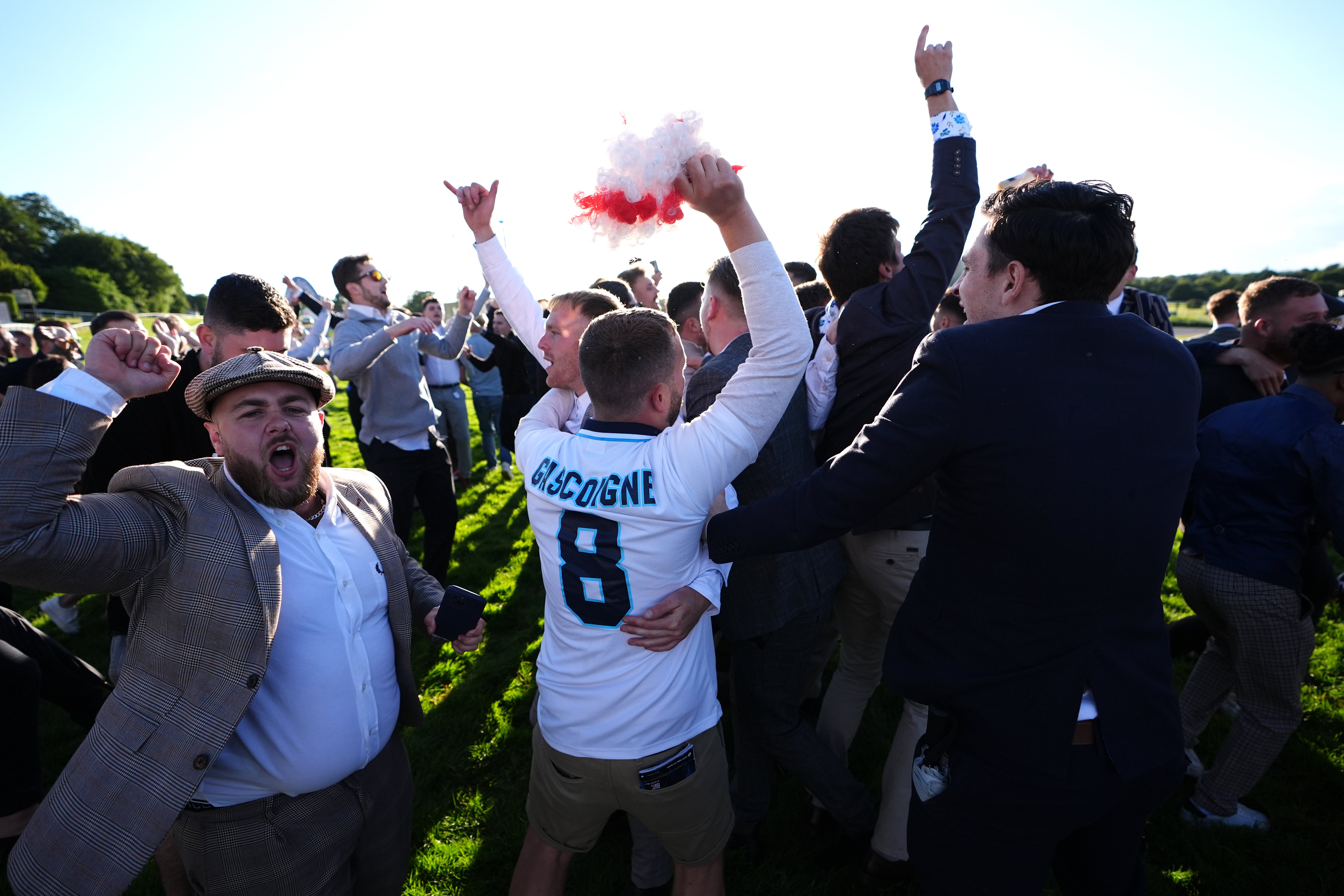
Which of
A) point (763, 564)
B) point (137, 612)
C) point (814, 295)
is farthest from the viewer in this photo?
point (814, 295)

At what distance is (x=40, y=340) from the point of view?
8.02 metres

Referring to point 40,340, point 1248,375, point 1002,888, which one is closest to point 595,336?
point 1002,888

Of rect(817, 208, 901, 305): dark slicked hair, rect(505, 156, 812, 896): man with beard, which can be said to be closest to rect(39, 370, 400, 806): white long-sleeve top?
rect(505, 156, 812, 896): man with beard

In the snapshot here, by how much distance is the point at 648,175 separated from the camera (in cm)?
183

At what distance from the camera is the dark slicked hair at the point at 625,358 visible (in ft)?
6.35

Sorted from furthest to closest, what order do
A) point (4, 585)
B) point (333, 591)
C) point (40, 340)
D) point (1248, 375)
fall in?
point (40, 340) → point (4, 585) → point (1248, 375) → point (333, 591)

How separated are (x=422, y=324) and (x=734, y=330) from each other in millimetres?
2869

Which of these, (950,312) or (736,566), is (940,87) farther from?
(736,566)

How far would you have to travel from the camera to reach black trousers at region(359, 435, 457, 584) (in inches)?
195

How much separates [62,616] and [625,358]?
20.3 feet

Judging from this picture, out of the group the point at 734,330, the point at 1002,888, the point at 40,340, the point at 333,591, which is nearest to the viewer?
the point at 1002,888

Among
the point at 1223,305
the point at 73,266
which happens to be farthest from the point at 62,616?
the point at 73,266

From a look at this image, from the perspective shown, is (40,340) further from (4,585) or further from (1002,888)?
(1002,888)

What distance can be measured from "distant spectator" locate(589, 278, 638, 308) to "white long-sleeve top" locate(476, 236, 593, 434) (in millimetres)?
1083
